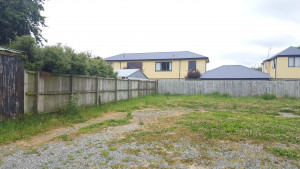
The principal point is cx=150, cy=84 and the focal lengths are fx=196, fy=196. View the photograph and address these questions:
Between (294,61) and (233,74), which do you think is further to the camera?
(233,74)

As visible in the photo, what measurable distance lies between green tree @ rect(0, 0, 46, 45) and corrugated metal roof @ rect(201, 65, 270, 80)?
18.4 metres

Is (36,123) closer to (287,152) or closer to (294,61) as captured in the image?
(287,152)

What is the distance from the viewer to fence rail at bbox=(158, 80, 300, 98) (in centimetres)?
1659

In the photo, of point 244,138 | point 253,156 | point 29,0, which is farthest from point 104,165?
point 29,0

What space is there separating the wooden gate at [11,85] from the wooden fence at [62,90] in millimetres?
212

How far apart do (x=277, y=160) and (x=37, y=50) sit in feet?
25.4

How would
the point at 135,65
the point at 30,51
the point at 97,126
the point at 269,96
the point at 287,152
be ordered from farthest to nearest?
the point at 135,65, the point at 269,96, the point at 30,51, the point at 97,126, the point at 287,152

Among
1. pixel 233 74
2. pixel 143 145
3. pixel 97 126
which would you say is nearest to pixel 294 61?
pixel 233 74

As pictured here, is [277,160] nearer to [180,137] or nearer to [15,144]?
[180,137]

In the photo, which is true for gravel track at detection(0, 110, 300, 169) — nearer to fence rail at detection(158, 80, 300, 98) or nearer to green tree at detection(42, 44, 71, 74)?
green tree at detection(42, 44, 71, 74)

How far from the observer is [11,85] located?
5.81 meters

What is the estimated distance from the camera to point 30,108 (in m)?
6.46

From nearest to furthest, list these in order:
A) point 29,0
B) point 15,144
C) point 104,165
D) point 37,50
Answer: point 104,165 → point 15,144 → point 37,50 → point 29,0

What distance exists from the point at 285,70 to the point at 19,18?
88.0 feet
